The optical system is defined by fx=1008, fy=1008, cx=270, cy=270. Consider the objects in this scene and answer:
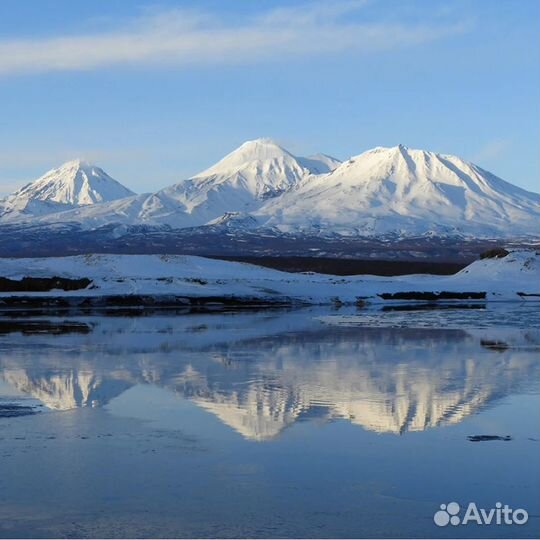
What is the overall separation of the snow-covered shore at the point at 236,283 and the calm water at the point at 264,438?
22813mm

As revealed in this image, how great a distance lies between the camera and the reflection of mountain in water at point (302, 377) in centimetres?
1430

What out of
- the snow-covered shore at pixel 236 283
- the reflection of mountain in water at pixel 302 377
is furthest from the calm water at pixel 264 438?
the snow-covered shore at pixel 236 283

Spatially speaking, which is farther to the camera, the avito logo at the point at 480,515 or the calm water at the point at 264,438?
→ the calm water at the point at 264,438

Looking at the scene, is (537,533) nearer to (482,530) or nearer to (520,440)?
(482,530)

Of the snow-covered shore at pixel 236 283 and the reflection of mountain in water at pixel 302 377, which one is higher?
the snow-covered shore at pixel 236 283

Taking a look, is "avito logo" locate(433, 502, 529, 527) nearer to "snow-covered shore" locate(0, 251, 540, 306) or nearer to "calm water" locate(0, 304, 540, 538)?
"calm water" locate(0, 304, 540, 538)

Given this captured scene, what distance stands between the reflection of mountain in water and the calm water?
1.7 inches

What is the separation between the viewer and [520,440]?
12.2 meters

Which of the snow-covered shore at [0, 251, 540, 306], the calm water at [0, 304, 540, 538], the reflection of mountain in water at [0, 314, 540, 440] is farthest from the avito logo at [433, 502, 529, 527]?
the snow-covered shore at [0, 251, 540, 306]

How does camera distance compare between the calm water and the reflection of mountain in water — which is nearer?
the calm water

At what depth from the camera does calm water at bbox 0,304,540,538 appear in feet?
30.0

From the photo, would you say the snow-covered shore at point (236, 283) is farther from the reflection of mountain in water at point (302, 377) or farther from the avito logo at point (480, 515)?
the avito logo at point (480, 515)

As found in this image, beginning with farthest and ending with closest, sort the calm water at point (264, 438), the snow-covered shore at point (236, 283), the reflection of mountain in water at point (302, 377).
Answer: the snow-covered shore at point (236, 283) → the reflection of mountain in water at point (302, 377) → the calm water at point (264, 438)

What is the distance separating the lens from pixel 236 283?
50.1 m
